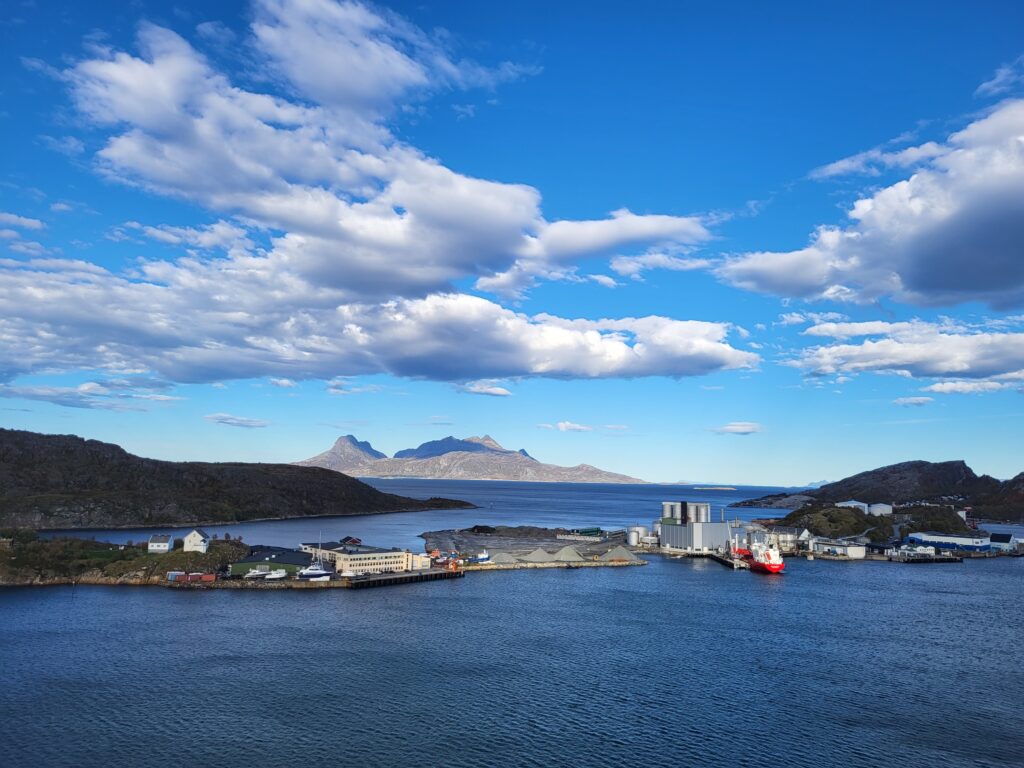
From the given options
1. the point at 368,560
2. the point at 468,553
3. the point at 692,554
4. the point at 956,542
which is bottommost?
the point at 692,554

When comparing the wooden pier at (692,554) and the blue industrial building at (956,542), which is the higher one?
the blue industrial building at (956,542)

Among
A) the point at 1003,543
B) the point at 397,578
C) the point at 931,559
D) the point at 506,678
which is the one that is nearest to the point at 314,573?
the point at 397,578

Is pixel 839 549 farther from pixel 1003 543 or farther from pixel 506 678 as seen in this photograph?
pixel 506 678

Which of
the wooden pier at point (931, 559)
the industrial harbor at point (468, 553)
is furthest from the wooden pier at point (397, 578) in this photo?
the wooden pier at point (931, 559)

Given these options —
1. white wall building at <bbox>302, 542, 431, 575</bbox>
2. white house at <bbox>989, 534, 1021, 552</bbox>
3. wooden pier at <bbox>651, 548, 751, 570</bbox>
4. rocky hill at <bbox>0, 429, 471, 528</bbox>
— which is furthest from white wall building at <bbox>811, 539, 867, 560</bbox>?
rocky hill at <bbox>0, 429, 471, 528</bbox>

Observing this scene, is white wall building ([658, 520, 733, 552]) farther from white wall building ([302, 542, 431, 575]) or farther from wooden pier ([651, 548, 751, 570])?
white wall building ([302, 542, 431, 575])

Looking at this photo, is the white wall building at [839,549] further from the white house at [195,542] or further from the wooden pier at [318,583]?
the white house at [195,542]
